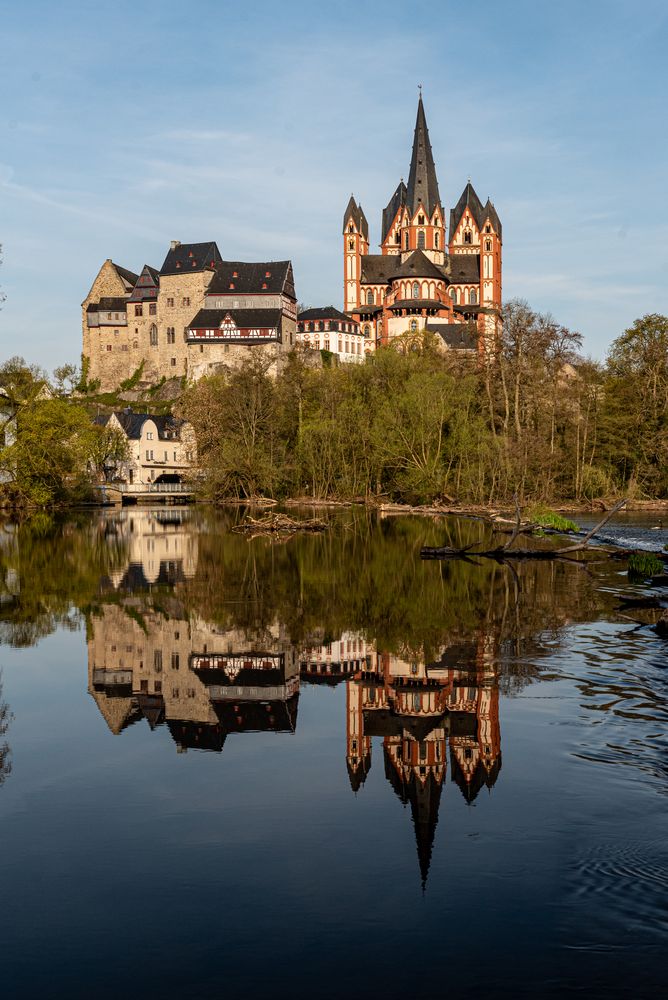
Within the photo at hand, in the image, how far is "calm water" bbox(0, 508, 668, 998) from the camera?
5.77 meters

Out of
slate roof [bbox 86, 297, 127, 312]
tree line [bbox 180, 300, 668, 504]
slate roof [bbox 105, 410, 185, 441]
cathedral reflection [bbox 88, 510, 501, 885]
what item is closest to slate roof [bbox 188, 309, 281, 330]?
slate roof [bbox 86, 297, 127, 312]

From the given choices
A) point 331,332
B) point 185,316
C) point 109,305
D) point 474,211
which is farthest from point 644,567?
point 474,211

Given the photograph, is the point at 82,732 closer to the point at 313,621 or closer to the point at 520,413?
the point at 313,621

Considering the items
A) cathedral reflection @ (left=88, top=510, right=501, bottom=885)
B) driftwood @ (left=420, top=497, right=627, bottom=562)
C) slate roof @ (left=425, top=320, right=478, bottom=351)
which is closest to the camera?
cathedral reflection @ (left=88, top=510, right=501, bottom=885)

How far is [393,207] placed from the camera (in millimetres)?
148375

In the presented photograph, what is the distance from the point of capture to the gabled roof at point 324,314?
129 metres

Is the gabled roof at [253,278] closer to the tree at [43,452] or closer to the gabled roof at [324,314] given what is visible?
the gabled roof at [324,314]

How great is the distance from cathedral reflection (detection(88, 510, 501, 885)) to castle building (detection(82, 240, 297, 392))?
9745 centimetres

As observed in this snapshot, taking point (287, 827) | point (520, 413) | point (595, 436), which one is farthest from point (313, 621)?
point (595, 436)

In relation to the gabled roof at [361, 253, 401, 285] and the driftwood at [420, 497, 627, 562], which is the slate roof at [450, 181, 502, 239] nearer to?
the gabled roof at [361, 253, 401, 285]

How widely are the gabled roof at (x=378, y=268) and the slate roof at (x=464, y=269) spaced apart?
8.73 metres

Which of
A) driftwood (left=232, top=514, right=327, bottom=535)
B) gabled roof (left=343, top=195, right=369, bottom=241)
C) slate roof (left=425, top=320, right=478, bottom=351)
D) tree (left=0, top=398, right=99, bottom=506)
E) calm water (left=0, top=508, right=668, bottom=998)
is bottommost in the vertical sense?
calm water (left=0, top=508, right=668, bottom=998)

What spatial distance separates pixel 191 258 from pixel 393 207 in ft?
134

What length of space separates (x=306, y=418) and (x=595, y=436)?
19779mm
